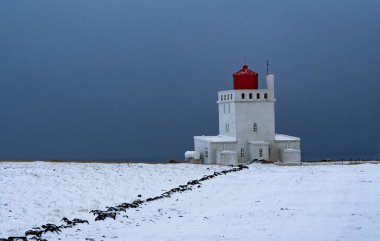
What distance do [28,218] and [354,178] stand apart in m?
19.4

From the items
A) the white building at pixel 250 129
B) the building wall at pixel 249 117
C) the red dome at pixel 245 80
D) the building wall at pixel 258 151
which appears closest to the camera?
the building wall at pixel 258 151

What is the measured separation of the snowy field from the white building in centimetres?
1164

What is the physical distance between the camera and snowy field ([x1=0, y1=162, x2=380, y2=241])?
571 inches

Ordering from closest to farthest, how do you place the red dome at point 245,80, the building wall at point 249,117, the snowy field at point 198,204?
the snowy field at point 198,204 → the building wall at point 249,117 → the red dome at point 245,80

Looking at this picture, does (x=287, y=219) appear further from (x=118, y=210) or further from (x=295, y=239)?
(x=118, y=210)

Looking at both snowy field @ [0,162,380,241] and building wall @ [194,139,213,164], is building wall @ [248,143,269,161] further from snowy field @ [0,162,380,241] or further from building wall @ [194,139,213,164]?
snowy field @ [0,162,380,241]

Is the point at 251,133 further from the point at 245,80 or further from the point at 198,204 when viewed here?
the point at 198,204

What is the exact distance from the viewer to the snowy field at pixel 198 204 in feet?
47.6

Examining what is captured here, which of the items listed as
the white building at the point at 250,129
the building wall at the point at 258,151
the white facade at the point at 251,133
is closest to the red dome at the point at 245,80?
the white building at the point at 250,129

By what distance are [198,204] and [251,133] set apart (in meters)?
25.4

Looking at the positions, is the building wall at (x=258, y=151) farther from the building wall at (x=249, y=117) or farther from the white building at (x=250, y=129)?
the building wall at (x=249, y=117)

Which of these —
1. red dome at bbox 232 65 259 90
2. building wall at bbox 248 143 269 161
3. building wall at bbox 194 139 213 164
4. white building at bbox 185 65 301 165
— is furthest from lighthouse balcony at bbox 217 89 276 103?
building wall at bbox 194 139 213 164

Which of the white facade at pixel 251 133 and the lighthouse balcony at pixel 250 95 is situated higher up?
the lighthouse balcony at pixel 250 95

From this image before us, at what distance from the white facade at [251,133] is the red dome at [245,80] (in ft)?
A: 2.18
